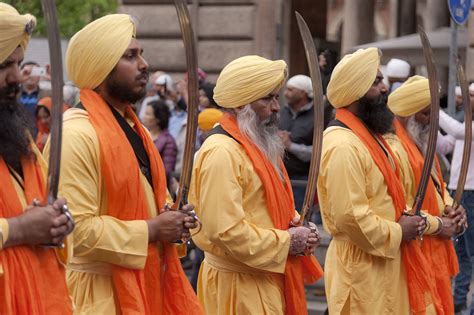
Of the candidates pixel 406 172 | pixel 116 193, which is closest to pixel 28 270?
pixel 116 193

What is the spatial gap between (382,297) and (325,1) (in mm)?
18615

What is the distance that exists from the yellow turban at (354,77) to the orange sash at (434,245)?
704 mm

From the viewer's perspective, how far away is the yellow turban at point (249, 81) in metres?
7.11

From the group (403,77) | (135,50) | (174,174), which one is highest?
(135,50)

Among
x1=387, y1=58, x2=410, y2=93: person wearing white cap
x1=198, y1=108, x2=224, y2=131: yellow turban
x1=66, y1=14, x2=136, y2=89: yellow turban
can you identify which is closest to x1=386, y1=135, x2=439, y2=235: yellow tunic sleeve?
x1=66, y1=14, x2=136, y2=89: yellow turban

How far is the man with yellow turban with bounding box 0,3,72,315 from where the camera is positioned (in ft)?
16.3

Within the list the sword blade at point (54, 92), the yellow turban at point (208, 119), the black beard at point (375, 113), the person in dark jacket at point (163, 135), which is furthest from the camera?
the person in dark jacket at point (163, 135)

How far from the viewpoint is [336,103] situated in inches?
322

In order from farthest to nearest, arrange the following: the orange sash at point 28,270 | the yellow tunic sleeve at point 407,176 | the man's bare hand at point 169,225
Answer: the yellow tunic sleeve at point 407,176
the man's bare hand at point 169,225
the orange sash at point 28,270

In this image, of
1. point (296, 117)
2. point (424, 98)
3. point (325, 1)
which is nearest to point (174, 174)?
point (296, 117)

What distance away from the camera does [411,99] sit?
29.5 feet

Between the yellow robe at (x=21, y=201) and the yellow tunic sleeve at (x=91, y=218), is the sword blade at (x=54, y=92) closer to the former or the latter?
the yellow robe at (x=21, y=201)

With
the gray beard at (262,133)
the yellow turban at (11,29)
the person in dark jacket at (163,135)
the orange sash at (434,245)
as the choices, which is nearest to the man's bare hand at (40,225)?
the yellow turban at (11,29)

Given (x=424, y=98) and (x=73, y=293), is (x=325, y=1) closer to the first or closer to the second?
(x=424, y=98)
